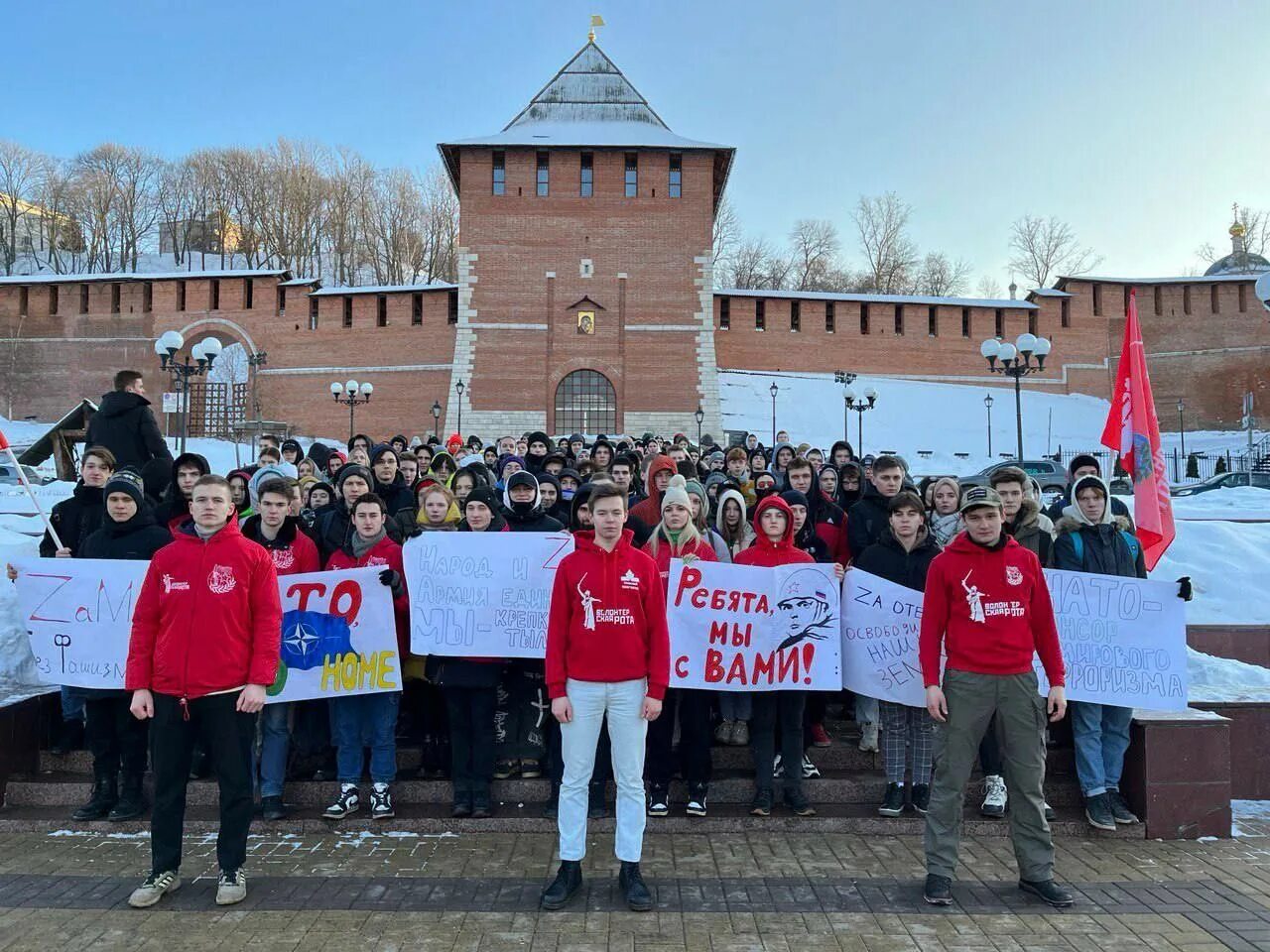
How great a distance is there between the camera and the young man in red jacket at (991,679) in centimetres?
399

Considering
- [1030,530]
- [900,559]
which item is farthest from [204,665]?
[1030,530]

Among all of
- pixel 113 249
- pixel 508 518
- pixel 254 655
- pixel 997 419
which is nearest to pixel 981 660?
pixel 508 518

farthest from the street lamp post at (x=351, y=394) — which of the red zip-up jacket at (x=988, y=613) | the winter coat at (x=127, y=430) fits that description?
the red zip-up jacket at (x=988, y=613)

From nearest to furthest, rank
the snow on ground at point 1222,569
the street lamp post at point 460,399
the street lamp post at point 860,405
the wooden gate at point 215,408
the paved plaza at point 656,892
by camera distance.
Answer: the paved plaza at point 656,892
the snow on ground at point 1222,569
the street lamp post at point 860,405
the street lamp post at point 460,399
the wooden gate at point 215,408

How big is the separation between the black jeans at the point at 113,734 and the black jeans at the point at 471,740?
174cm

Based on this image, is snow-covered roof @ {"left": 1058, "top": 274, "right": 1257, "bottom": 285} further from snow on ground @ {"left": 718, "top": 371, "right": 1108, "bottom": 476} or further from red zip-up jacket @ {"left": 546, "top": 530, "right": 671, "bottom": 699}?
red zip-up jacket @ {"left": 546, "top": 530, "right": 671, "bottom": 699}

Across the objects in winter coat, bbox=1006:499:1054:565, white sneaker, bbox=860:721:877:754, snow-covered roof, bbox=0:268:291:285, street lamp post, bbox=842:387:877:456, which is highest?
snow-covered roof, bbox=0:268:291:285

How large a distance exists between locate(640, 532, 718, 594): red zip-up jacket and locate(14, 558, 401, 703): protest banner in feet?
5.13

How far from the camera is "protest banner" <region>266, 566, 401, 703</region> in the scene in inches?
193

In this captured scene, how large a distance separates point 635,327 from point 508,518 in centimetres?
2941

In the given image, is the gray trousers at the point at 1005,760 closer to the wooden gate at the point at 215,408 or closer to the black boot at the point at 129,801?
the black boot at the point at 129,801

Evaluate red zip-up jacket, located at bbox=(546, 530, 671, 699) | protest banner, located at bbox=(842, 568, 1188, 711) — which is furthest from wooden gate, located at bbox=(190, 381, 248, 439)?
red zip-up jacket, located at bbox=(546, 530, 671, 699)

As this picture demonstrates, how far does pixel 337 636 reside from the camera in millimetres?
4992

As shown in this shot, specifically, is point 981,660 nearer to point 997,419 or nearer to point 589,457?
point 589,457
